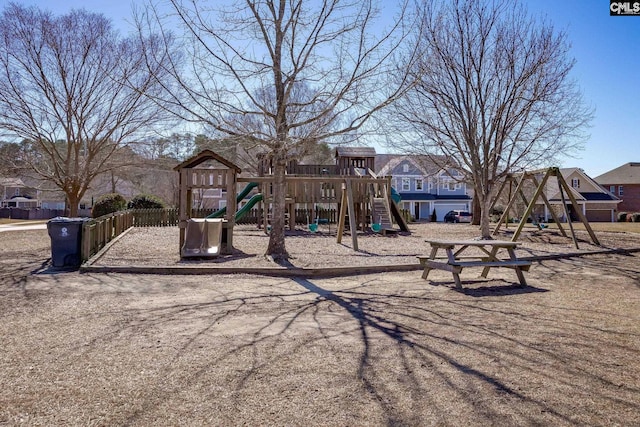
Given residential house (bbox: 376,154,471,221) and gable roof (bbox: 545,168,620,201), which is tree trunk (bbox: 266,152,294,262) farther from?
gable roof (bbox: 545,168,620,201)

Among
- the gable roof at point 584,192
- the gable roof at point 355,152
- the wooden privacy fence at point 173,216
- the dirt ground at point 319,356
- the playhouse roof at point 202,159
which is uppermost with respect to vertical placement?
the gable roof at point 355,152

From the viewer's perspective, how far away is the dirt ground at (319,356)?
2.85 metres

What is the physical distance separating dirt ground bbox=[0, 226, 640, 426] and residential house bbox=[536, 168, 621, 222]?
141ft

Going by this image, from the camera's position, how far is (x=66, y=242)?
9438 mm

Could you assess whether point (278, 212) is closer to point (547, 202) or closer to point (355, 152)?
point (547, 202)

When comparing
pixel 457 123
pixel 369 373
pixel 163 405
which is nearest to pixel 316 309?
pixel 369 373

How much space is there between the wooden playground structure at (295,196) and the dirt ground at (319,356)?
4.21 metres

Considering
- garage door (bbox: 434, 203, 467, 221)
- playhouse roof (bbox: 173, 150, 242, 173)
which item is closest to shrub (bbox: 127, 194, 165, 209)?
playhouse roof (bbox: 173, 150, 242, 173)

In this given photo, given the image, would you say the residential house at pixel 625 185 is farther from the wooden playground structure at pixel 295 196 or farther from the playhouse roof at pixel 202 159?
the playhouse roof at pixel 202 159

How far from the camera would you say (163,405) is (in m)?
2.93

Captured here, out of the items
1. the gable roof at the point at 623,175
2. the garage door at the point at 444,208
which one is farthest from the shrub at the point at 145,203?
the gable roof at the point at 623,175

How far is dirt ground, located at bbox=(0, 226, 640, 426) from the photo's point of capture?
285 centimetres

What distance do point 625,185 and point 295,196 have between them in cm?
4879

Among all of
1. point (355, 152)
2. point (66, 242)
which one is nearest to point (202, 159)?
point (66, 242)
